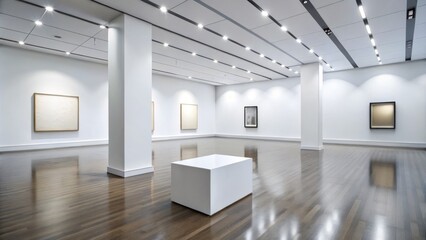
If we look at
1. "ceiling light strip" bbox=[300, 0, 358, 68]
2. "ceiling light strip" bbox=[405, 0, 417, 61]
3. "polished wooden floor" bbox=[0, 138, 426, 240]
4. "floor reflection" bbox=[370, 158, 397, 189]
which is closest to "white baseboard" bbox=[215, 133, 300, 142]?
"ceiling light strip" bbox=[300, 0, 358, 68]

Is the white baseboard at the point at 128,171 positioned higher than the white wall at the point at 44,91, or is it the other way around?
the white wall at the point at 44,91

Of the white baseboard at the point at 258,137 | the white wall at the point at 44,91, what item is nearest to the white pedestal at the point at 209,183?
the white wall at the point at 44,91

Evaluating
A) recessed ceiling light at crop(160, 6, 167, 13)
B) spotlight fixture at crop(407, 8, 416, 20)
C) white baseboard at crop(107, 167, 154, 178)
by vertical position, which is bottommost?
white baseboard at crop(107, 167, 154, 178)

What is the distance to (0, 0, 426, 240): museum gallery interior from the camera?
9.85 ft

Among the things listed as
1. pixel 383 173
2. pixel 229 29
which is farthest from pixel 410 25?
pixel 229 29

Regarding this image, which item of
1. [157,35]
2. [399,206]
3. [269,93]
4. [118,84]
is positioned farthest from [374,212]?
[269,93]

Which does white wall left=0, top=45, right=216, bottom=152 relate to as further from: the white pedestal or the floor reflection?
the floor reflection

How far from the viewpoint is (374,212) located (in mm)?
3150

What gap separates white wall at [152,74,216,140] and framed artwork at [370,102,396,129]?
996 centimetres

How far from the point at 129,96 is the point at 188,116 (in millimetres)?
10102

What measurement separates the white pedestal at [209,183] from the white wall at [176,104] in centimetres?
1017

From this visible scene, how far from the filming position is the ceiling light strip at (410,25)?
513cm

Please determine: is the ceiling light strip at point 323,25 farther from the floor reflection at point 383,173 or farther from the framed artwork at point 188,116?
the framed artwork at point 188,116

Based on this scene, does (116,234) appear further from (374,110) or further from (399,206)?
(374,110)
